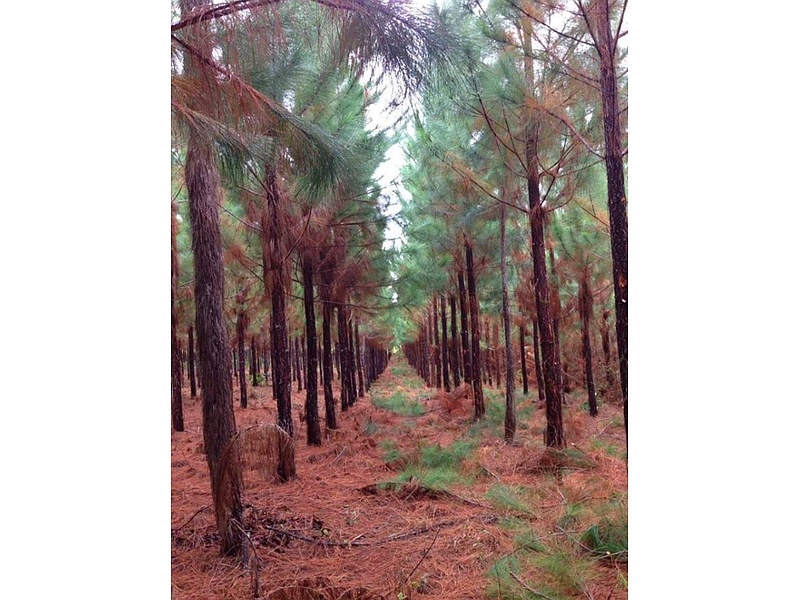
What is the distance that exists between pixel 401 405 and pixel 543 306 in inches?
38.6

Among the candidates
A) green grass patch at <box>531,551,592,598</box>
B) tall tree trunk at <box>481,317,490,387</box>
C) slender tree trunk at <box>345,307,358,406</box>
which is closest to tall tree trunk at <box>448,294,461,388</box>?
tall tree trunk at <box>481,317,490,387</box>

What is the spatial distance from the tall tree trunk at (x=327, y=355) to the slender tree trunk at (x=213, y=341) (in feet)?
1.60

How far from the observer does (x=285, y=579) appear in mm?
1575

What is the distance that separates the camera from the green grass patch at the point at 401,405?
6.82 feet

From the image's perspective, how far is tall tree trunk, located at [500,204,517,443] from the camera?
82.7 inches

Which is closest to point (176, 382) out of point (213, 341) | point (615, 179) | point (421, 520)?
point (213, 341)

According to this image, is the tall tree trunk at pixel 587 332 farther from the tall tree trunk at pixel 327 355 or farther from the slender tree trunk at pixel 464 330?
the tall tree trunk at pixel 327 355

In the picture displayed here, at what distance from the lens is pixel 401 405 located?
2104 mm

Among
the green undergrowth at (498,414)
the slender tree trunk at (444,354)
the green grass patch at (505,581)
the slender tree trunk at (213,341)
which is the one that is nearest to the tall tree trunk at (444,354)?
the slender tree trunk at (444,354)

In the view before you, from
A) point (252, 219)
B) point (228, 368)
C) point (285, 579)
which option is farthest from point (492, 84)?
point (285, 579)

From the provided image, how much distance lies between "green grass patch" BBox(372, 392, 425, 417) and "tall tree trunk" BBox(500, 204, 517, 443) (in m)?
0.38

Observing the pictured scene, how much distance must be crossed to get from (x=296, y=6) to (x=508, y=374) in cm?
194

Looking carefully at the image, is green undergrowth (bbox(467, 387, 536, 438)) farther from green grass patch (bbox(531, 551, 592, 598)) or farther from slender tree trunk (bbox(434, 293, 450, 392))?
green grass patch (bbox(531, 551, 592, 598))

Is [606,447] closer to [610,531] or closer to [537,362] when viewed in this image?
[610,531]
